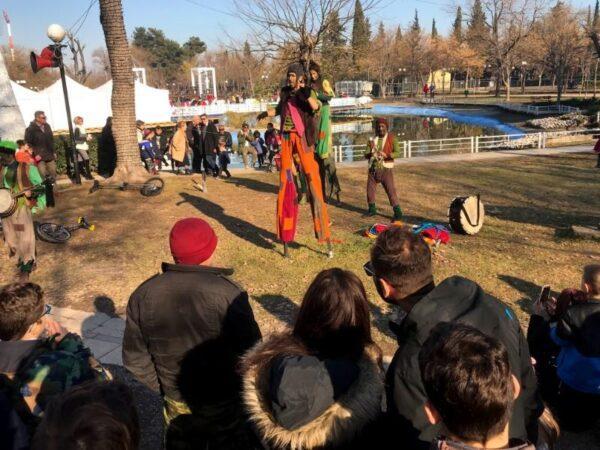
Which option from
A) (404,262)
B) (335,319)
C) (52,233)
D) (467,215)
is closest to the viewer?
(335,319)

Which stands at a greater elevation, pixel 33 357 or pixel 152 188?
pixel 33 357

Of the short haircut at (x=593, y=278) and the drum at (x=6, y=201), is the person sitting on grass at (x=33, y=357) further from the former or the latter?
the drum at (x=6, y=201)

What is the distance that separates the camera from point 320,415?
1840mm

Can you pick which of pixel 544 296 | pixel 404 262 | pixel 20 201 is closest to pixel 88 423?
pixel 404 262

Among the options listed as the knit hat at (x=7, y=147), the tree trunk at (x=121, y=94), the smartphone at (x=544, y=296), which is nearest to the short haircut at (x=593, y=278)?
the smartphone at (x=544, y=296)

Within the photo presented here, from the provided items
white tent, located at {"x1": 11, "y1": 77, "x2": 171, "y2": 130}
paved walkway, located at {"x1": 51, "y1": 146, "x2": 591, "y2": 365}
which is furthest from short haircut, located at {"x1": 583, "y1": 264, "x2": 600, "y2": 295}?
white tent, located at {"x1": 11, "y1": 77, "x2": 171, "y2": 130}

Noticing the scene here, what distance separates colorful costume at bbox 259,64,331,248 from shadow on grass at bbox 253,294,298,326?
1.19m

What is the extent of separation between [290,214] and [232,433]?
13.6 ft

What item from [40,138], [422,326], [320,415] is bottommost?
→ [320,415]

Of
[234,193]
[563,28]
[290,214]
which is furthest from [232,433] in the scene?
[563,28]

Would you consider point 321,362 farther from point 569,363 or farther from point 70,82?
point 70,82

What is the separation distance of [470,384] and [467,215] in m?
6.64

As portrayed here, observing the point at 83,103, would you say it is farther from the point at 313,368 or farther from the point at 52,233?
the point at 313,368

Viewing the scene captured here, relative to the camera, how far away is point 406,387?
2.05m
